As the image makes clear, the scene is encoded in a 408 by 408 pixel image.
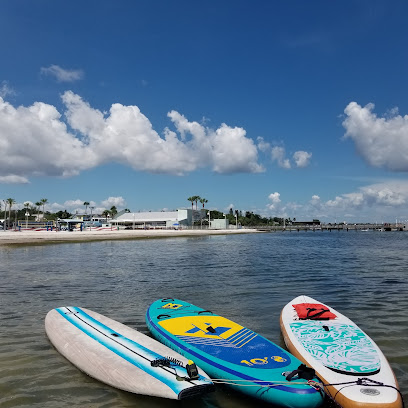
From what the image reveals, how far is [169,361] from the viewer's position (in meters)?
6.03

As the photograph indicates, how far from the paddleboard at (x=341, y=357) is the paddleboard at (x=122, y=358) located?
2.02m

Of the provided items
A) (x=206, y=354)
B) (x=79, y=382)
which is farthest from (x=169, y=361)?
(x=79, y=382)

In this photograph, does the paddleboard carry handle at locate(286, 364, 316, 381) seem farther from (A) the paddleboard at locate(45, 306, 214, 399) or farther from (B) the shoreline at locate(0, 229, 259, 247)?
(B) the shoreline at locate(0, 229, 259, 247)

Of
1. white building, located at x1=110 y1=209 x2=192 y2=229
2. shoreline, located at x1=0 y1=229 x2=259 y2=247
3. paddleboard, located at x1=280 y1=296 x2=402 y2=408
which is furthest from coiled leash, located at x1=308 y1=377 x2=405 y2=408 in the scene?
white building, located at x1=110 y1=209 x2=192 y2=229

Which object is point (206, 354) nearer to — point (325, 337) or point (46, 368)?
point (325, 337)

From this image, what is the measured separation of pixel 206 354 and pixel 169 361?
83 cm

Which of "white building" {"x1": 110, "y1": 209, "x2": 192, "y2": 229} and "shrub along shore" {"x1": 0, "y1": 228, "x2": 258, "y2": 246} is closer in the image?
"shrub along shore" {"x1": 0, "y1": 228, "x2": 258, "y2": 246}

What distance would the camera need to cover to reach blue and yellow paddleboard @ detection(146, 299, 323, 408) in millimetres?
5395

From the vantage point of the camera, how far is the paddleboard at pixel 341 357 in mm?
5160

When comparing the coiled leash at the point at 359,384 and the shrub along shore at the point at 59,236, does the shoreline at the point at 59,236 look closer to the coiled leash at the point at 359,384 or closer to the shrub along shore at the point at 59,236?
the shrub along shore at the point at 59,236

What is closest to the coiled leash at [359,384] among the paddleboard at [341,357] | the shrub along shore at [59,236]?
the paddleboard at [341,357]

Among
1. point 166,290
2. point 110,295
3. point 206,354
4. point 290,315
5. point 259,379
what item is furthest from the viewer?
point 166,290

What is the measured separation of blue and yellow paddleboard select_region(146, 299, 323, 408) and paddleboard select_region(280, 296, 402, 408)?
44 cm

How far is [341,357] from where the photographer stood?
6344mm
